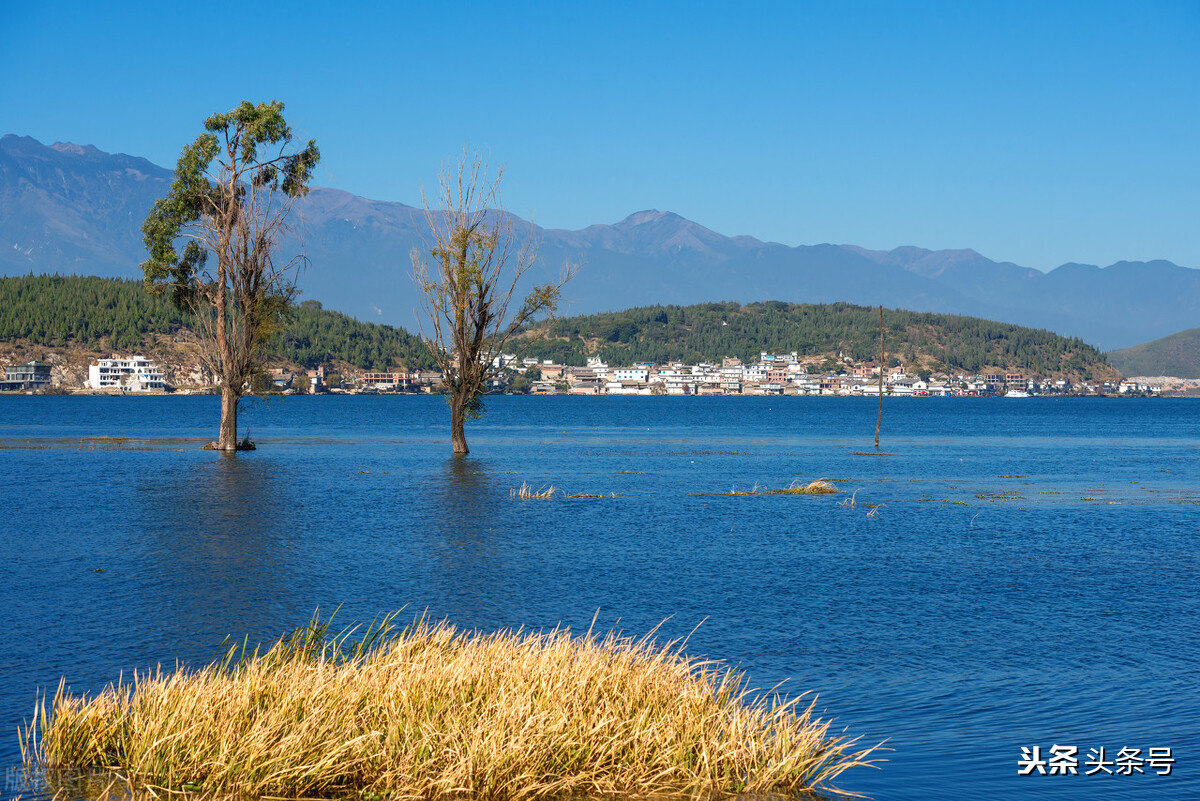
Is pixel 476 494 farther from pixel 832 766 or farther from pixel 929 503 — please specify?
pixel 832 766

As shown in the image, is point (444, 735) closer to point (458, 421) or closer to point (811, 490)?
point (811, 490)

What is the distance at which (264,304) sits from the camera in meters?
54.7

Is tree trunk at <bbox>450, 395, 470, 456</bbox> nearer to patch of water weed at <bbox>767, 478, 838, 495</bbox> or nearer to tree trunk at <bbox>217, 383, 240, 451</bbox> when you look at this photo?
tree trunk at <bbox>217, 383, 240, 451</bbox>

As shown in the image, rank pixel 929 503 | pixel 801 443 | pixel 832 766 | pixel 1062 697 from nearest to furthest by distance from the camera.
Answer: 1. pixel 832 766
2. pixel 1062 697
3. pixel 929 503
4. pixel 801 443

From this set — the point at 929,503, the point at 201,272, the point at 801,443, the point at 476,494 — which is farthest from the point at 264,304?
the point at 801,443

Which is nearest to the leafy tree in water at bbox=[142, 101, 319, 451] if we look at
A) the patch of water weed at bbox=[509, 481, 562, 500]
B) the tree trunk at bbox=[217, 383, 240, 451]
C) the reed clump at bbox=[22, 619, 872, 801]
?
the tree trunk at bbox=[217, 383, 240, 451]

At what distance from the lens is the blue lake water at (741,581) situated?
1294cm

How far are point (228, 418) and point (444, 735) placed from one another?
50.2 meters

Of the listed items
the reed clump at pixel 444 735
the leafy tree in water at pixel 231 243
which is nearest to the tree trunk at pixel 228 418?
the leafy tree in water at pixel 231 243

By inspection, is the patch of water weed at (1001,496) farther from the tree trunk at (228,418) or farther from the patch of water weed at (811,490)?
the tree trunk at (228,418)

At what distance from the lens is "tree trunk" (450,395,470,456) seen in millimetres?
56084

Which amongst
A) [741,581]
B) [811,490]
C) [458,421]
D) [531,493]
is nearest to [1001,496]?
[811,490]

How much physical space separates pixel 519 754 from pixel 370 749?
132cm

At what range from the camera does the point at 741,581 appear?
22141 mm
